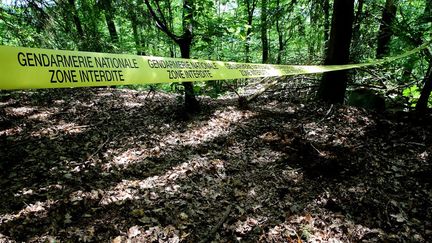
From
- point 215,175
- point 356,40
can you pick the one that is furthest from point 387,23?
point 215,175

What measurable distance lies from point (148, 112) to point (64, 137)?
6.21ft

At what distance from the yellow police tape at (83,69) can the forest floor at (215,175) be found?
163cm

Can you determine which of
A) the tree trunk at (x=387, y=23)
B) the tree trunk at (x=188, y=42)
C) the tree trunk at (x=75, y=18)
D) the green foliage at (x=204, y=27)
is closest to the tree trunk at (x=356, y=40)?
the green foliage at (x=204, y=27)

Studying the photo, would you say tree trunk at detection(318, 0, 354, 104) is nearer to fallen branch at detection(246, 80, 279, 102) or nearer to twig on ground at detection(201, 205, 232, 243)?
fallen branch at detection(246, 80, 279, 102)

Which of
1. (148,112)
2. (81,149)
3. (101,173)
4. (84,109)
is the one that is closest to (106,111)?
(84,109)

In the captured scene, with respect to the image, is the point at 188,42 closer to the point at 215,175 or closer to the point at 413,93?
the point at 215,175

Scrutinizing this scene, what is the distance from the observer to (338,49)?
5.70m

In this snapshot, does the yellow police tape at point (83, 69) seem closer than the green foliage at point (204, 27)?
Yes

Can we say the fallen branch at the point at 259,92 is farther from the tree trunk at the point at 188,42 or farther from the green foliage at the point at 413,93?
the green foliage at the point at 413,93

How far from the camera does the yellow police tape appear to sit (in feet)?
6.08

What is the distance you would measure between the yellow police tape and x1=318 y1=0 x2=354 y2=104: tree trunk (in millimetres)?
3326

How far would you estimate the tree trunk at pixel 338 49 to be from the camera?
5441mm

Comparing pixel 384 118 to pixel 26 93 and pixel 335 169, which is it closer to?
pixel 335 169

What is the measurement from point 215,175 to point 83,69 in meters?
2.47
